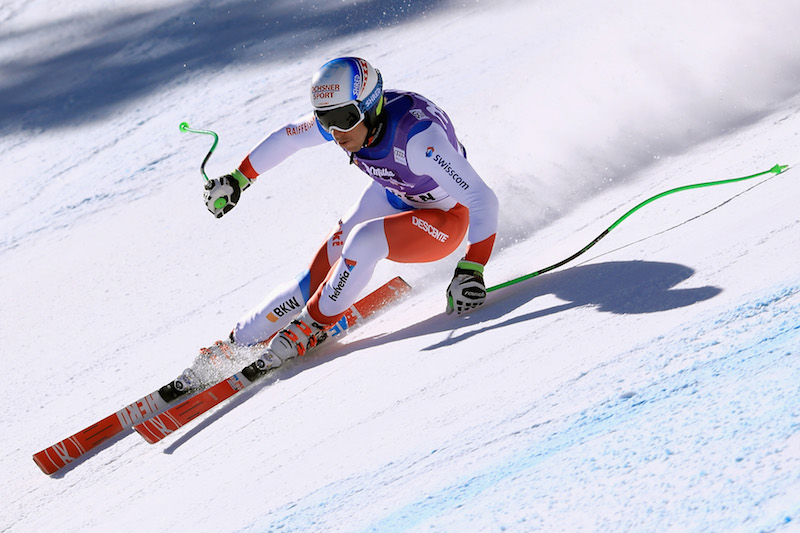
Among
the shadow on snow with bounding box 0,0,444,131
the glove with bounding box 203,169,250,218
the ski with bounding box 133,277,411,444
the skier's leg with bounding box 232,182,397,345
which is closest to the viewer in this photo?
the ski with bounding box 133,277,411,444

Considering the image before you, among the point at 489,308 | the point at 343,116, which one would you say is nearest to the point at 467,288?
the point at 489,308

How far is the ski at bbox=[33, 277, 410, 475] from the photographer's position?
10.8ft

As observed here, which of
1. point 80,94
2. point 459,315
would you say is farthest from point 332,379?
point 80,94

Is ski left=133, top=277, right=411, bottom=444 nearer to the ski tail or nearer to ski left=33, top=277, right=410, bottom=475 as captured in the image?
ski left=33, top=277, right=410, bottom=475

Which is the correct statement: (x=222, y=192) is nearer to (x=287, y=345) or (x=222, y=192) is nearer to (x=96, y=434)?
(x=287, y=345)

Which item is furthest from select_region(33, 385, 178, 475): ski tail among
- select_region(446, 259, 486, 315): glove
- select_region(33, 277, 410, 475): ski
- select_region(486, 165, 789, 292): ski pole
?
select_region(486, 165, 789, 292): ski pole

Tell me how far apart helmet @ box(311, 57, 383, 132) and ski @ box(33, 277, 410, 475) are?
36.6 inches

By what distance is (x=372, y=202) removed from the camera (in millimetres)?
3836

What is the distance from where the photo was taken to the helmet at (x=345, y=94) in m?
3.23

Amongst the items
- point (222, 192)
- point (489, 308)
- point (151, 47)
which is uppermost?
point (151, 47)

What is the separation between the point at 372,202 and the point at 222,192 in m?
0.68

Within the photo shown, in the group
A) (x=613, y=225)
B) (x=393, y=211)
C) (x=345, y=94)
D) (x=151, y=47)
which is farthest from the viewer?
(x=151, y=47)

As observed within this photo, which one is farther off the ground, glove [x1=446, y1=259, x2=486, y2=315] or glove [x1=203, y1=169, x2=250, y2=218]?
glove [x1=203, y1=169, x2=250, y2=218]

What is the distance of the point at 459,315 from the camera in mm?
3350
